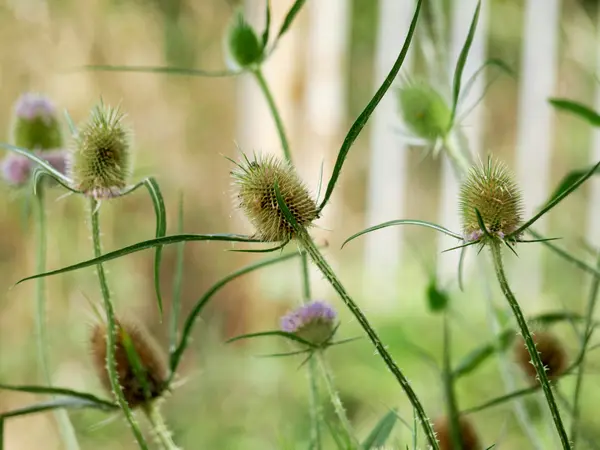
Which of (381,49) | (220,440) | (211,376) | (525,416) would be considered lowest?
(220,440)

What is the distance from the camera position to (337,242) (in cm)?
183

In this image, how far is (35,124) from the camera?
18.2 inches

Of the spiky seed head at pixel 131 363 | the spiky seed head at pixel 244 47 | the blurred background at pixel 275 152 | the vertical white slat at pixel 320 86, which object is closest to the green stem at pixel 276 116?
the spiky seed head at pixel 244 47

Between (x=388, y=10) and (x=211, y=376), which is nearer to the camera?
(x=211, y=376)

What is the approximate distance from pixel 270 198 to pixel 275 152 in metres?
0.91

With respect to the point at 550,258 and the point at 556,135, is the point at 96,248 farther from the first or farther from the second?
the point at 556,135

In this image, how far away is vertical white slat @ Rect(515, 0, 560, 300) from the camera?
157 centimetres

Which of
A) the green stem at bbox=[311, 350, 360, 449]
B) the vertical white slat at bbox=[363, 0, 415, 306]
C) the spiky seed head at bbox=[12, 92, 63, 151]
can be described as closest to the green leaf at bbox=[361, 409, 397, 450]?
the green stem at bbox=[311, 350, 360, 449]

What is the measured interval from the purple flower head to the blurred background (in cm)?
65

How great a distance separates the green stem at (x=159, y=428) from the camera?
0.31 metres

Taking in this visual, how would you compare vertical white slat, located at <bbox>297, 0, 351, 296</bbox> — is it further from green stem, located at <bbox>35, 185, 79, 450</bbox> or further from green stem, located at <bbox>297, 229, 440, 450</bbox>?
green stem, located at <bbox>297, 229, 440, 450</bbox>

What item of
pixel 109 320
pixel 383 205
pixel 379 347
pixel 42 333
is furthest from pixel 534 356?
pixel 383 205

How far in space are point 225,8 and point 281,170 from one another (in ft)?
5.32

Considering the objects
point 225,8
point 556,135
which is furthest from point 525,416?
point 556,135
